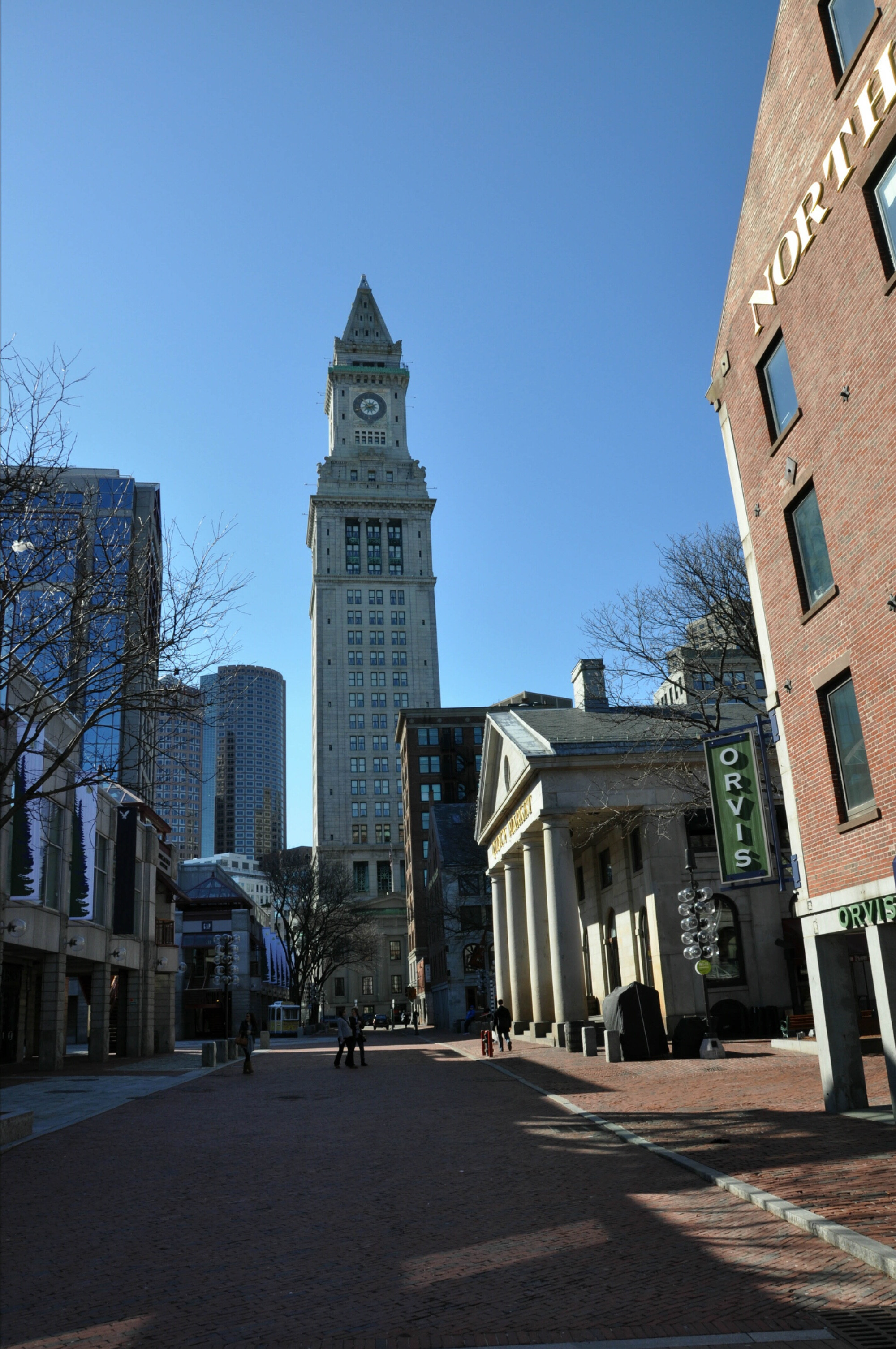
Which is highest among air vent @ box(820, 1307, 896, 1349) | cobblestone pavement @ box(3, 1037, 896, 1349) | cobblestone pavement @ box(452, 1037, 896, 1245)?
cobblestone pavement @ box(452, 1037, 896, 1245)

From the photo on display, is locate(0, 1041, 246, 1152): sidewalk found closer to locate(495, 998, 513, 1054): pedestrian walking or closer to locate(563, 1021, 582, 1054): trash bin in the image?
locate(495, 998, 513, 1054): pedestrian walking

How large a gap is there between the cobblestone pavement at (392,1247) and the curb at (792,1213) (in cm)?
13

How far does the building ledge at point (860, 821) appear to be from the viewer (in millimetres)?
13844

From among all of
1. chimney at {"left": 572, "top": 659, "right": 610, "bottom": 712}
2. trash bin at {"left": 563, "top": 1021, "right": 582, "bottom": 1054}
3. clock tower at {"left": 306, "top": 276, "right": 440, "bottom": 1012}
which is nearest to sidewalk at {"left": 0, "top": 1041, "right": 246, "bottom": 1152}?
trash bin at {"left": 563, "top": 1021, "right": 582, "bottom": 1054}

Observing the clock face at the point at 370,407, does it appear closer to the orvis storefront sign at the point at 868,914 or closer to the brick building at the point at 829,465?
the brick building at the point at 829,465

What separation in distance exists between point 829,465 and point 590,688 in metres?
30.6

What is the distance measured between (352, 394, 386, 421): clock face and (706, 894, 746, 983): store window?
135394 mm

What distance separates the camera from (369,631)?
140875mm

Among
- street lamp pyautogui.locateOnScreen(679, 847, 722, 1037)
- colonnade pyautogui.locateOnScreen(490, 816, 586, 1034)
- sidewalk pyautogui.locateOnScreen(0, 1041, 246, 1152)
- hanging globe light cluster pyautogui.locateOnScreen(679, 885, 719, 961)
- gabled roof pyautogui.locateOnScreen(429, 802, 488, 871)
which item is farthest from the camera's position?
gabled roof pyautogui.locateOnScreen(429, 802, 488, 871)

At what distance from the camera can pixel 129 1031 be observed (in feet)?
142

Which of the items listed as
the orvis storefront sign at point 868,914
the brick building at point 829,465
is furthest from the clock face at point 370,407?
the orvis storefront sign at point 868,914

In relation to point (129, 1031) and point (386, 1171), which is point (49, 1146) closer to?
point (386, 1171)

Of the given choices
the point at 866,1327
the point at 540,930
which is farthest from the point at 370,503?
the point at 866,1327

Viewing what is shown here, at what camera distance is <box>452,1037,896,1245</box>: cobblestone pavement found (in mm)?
9656
